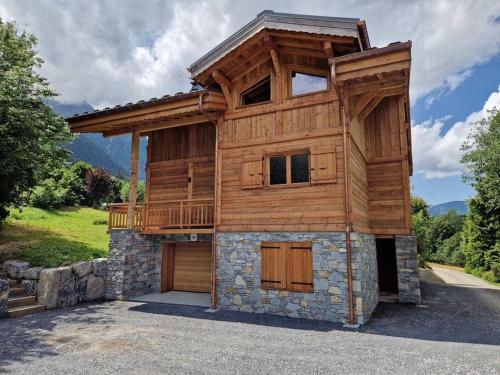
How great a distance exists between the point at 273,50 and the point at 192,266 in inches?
341

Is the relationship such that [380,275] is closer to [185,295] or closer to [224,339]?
[185,295]

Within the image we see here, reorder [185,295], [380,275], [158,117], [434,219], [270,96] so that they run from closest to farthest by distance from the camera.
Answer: [270,96] < [158,117] < [185,295] < [380,275] < [434,219]

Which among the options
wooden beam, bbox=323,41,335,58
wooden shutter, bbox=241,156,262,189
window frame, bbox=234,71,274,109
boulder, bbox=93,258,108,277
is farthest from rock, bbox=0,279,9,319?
wooden beam, bbox=323,41,335,58

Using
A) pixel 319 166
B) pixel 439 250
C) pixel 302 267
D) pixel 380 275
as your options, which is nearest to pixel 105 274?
pixel 302 267

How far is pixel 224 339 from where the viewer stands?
7.30 metres

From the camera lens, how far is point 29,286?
10.1 meters

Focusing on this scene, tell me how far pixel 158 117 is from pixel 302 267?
7074 mm

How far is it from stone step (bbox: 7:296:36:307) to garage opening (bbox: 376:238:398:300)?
44.0 feet

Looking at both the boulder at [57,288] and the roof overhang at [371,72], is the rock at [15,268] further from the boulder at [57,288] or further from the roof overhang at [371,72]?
the roof overhang at [371,72]

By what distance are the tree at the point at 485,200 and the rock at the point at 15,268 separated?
2486cm

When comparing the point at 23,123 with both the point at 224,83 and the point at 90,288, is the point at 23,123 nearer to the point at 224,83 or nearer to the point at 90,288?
the point at 90,288

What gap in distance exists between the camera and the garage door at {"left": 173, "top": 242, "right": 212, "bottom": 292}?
12969 mm

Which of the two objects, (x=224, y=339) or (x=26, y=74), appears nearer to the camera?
(x=224, y=339)

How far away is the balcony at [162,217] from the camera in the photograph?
12.1 m
